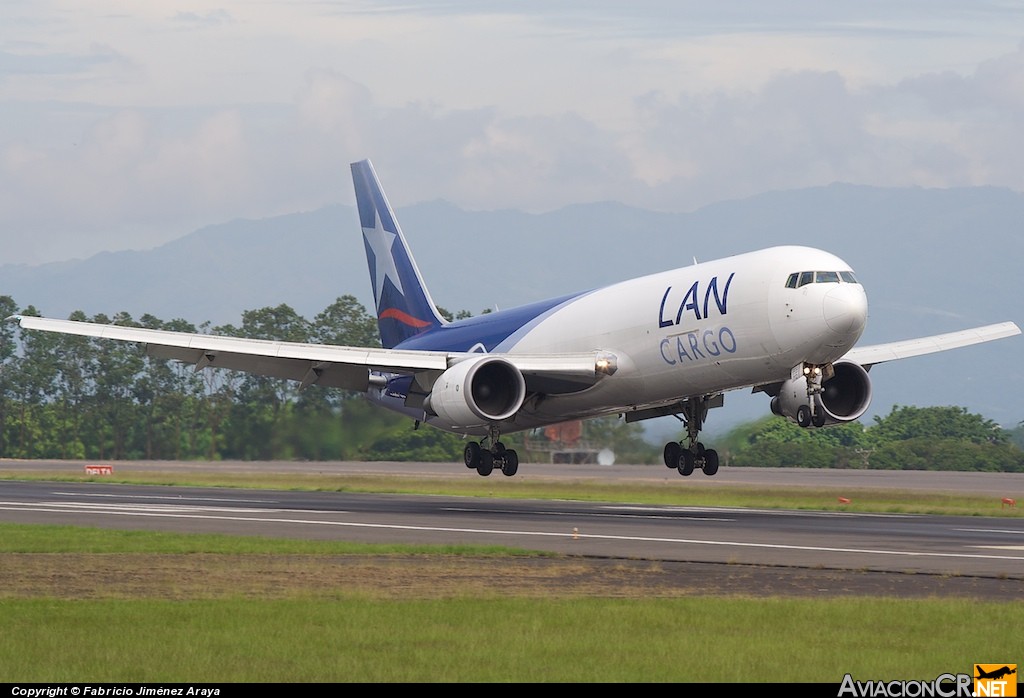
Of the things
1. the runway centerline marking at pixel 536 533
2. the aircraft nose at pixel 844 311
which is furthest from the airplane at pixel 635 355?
the runway centerline marking at pixel 536 533

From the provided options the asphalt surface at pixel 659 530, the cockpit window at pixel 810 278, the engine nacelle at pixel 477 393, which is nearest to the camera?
the asphalt surface at pixel 659 530

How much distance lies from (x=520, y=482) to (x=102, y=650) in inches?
1874

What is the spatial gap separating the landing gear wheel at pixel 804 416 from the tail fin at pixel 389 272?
651 inches

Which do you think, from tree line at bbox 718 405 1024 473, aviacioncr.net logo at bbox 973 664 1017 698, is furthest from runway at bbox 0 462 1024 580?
tree line at bbox 718 405 1024 473

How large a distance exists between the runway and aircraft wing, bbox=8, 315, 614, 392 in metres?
3.85

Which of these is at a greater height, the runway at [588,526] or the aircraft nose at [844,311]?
the aircraft nose at [844,311]

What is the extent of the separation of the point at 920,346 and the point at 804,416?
31.7 ft

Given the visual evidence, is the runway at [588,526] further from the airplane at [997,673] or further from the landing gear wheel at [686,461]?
the airplane at [997,673]

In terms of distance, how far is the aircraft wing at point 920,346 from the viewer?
43.4 m

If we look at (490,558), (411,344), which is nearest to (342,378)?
(411,344)

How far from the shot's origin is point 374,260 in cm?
5469

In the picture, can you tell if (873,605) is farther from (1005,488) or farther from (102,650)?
(1005,488)

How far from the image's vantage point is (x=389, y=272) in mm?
53594

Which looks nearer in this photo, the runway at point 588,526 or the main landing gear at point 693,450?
the runway at point 588,526
